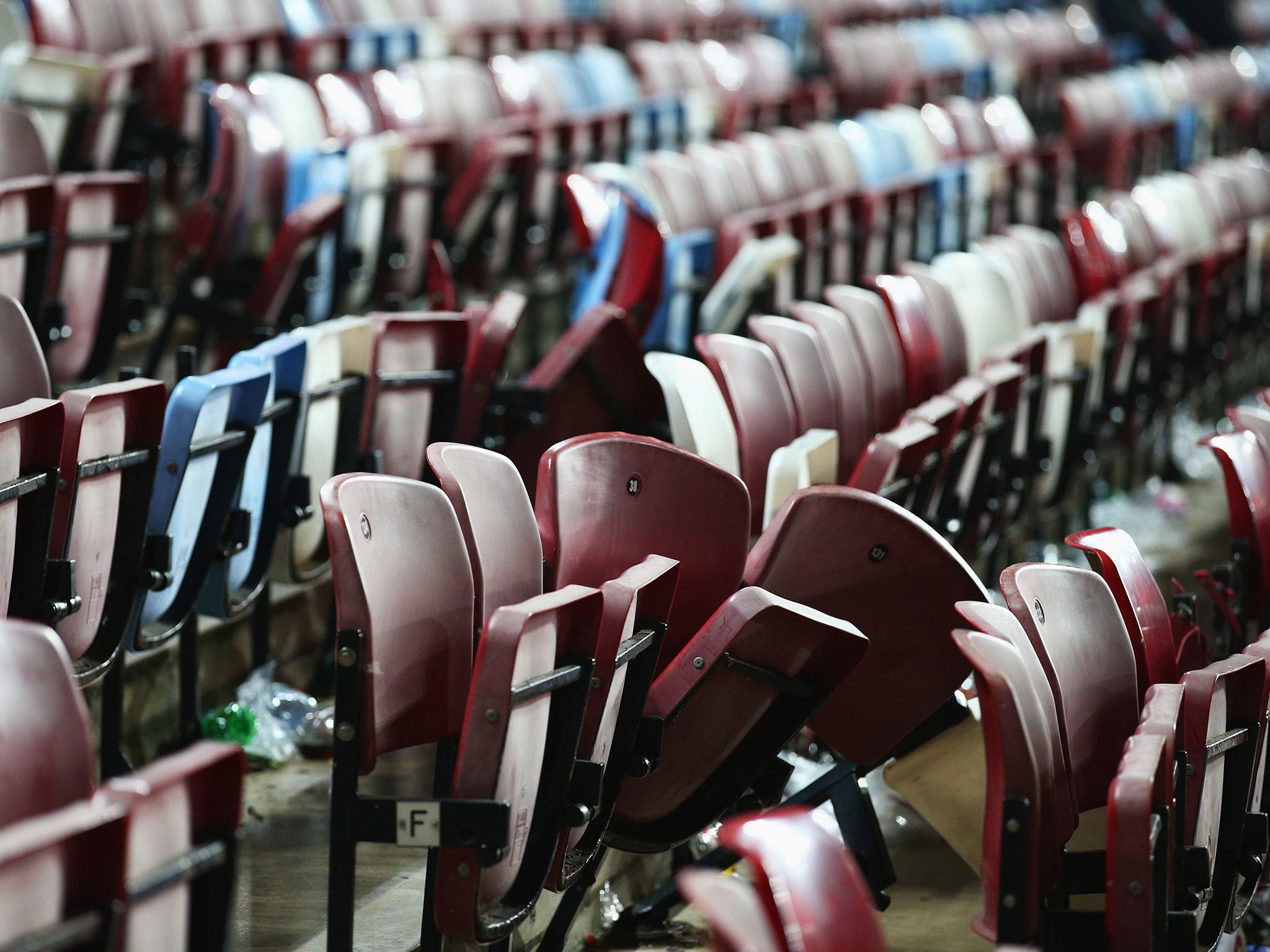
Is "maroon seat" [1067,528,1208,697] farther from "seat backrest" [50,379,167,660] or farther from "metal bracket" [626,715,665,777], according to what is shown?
"seat backrest" [50,379,167,660]

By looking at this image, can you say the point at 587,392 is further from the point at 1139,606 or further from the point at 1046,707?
the point at 1046,707

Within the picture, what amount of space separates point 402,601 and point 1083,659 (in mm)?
461

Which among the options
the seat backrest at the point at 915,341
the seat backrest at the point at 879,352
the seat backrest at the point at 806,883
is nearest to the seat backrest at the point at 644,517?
the seat backrest at the point at 806,883

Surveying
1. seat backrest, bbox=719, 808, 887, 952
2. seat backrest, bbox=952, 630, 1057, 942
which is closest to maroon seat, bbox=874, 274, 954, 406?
seat backrest, bbox=952, 630, 1057, 942

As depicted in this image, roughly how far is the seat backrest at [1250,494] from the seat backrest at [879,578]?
0.47m

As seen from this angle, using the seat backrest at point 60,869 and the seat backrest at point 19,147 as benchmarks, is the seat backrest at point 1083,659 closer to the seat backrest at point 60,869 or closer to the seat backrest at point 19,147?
the seat backrest at point 60,869

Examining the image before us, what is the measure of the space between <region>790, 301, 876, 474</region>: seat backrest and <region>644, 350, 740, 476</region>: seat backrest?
26 centimetres

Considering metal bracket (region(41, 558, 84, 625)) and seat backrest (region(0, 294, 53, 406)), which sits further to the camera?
seat backrest (region(0, 294, 53, 406))

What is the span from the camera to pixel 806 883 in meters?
0.69

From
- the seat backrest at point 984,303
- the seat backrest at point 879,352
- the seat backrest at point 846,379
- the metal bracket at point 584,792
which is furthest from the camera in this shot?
the seat backrest at point 984,303

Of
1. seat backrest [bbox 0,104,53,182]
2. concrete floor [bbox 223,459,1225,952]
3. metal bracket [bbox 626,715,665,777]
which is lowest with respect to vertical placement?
concrete floor [bbox 223,459,1225,952]

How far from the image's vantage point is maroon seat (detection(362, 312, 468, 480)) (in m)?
1.47

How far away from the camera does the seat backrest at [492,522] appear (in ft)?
3.41

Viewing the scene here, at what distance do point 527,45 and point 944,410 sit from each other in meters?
2.76
